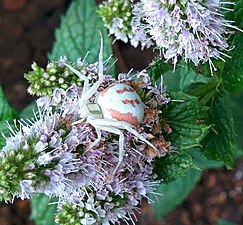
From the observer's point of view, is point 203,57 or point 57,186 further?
point 203,57

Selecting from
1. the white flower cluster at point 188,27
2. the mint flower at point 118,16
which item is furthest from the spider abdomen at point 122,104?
the mint flower at point 118,16

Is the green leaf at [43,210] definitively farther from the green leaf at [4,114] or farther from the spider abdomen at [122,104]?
the spider abdomen at [122,104]

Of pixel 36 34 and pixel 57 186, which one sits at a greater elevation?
pixel 57 186

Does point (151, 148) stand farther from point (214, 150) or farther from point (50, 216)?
point (50, 216)

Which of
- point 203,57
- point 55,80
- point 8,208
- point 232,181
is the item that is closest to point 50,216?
point 55,80

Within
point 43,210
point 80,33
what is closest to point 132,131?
point 43,210

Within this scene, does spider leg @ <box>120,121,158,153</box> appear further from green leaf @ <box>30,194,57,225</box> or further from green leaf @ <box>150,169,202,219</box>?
green leaf @ <box>150,169,202,219</box>
